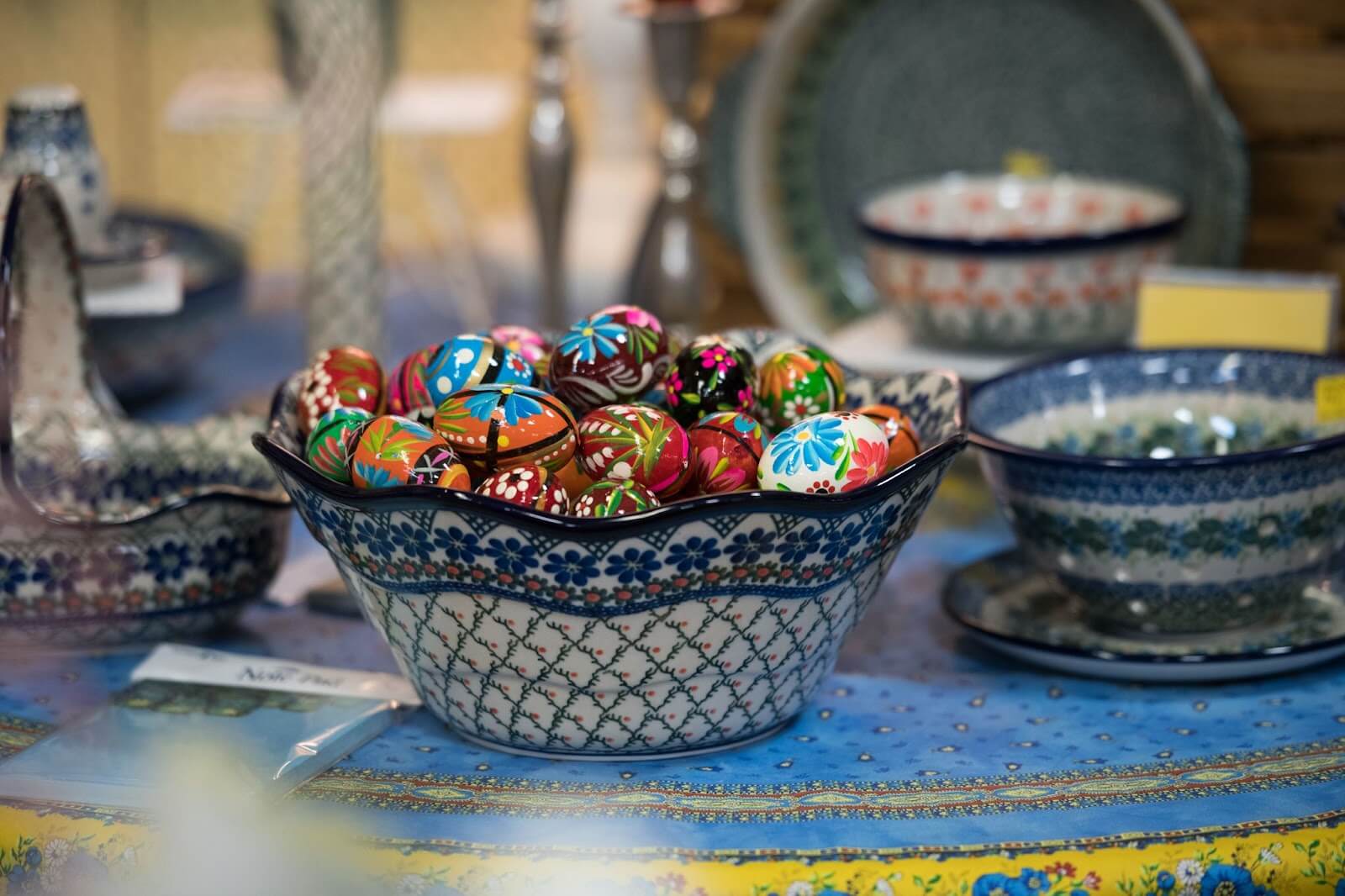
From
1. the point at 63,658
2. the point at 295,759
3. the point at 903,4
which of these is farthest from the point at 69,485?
the point at 903,4

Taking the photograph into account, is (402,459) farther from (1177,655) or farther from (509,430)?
(1177,655)

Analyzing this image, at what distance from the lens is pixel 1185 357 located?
3.28ft

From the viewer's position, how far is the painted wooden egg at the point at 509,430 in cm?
73

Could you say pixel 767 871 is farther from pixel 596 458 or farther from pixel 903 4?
pixel 903 4

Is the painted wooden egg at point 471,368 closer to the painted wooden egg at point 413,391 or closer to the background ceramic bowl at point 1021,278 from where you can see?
the painted wooden egg at point 413,391

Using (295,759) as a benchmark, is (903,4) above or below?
above

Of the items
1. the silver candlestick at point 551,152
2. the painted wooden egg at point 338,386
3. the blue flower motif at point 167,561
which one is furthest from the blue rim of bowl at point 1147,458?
the silver candlestick at point 551,152

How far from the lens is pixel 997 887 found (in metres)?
0.69

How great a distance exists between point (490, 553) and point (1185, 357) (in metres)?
0.52

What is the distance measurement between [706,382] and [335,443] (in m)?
0.19

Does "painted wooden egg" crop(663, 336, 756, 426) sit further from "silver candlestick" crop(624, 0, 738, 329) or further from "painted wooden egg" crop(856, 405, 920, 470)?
Answer: "silver candlestick" crop(624, 0, 738, 329)

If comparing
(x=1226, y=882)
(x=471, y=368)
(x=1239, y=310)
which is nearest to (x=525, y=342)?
(x=471, y=368)

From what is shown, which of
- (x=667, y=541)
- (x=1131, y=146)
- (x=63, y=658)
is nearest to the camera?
(x=667, y=541)

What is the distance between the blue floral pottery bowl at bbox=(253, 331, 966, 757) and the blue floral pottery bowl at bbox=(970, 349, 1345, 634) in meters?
0.10
